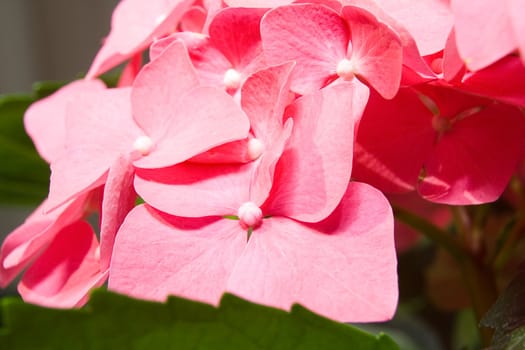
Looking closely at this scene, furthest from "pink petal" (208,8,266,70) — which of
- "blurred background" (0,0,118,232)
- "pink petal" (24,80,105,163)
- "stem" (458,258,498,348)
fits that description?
"blurred background" (0,0,118,232)

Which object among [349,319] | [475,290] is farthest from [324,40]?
[475,290]

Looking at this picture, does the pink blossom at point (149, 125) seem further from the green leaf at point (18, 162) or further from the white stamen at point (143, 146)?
the green leaf at point (18, 162)

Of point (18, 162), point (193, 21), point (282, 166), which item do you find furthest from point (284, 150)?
point (18, 162)

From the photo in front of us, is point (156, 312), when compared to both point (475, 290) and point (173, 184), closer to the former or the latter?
point (173, 184)

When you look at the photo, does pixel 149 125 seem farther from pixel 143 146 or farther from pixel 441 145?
pixel 441 145

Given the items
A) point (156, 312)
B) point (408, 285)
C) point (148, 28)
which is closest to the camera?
point (156, 312)

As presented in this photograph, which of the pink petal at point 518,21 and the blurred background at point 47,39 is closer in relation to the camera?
the pink petal at point 518,21

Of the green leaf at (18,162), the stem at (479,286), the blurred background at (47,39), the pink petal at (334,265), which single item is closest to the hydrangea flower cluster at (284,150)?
the pink petal at (334,265)
